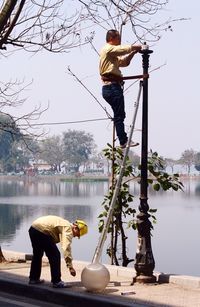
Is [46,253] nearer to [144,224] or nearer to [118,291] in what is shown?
[118,291]

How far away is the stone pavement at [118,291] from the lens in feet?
25.2

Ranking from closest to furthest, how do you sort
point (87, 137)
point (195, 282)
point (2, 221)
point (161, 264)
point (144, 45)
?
point (195, 282) < point (144, 45) < point (161, 264) < point (2, 221) < point (87, 137)

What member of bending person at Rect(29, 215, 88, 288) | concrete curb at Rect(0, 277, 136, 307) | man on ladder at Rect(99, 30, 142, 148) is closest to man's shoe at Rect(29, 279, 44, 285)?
bending person at Rect(29, 215, 88, 288)

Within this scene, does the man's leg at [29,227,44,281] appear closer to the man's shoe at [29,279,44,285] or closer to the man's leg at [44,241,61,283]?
the man's shoe at [29,279,44,285]

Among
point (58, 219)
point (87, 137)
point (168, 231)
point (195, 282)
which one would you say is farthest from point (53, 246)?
point (87, 137)

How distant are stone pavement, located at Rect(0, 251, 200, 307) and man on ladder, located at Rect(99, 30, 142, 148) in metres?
2.03

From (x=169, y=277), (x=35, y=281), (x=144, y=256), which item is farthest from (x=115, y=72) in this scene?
(x=35, y=281)

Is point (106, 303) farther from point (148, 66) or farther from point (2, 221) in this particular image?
point (2, 221)

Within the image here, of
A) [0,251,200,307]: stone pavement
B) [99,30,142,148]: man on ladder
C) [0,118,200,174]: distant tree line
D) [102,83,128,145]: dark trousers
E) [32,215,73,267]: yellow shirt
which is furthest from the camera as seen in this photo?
[0,118,200,174]: distant tree line

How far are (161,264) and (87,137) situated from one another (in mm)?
120515

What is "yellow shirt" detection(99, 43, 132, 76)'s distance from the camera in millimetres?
8709

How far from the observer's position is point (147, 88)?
9.30m

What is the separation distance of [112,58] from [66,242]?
265cm

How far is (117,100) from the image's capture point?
905 cm
